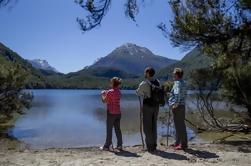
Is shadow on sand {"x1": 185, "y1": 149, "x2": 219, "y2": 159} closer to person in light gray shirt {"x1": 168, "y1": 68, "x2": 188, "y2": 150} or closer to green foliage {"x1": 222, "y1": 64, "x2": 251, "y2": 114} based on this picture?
person in light gray shirt {"x1": 168, "y1": 68, "x2": 188, "y2": 150}

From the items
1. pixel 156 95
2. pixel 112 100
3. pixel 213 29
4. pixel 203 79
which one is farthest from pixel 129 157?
pixel 203 79

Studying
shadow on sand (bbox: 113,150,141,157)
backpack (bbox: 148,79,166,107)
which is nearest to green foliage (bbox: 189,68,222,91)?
backpack (bbox: 148,79,166,107)

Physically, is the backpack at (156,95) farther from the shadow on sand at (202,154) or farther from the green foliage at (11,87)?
the green foliage at (11,87)

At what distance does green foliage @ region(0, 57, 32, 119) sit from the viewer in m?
39.4

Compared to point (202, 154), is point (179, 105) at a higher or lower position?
higher

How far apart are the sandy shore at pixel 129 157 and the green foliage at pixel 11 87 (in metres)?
27.5

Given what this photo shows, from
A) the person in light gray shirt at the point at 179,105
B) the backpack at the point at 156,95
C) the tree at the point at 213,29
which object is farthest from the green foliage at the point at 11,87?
the backpack at the point at 156,95

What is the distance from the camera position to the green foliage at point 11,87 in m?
39.4

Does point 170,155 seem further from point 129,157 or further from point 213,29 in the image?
point 213,29

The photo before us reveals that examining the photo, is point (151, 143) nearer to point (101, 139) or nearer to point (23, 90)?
point (101, 139)

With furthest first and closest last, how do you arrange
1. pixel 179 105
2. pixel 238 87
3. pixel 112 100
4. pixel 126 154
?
pixel 238 87 → pixel 112 100 → pixel 179 105 → pixel 126 154

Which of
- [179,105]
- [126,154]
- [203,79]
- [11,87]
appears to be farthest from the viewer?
[11,87]

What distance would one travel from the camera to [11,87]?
40.6 m

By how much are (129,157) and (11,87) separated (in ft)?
100
